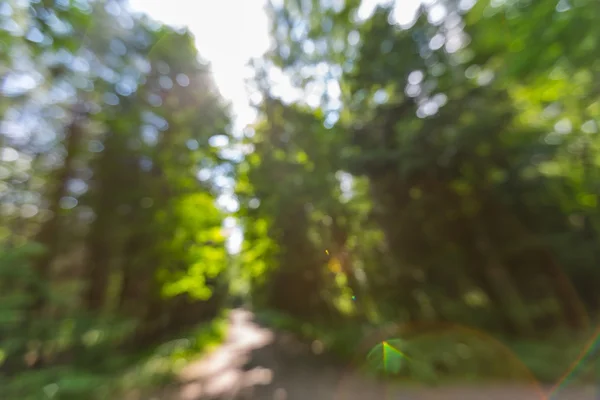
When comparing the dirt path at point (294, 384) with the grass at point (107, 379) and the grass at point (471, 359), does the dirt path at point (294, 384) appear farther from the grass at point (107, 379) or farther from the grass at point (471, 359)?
the grass at point (107, 379)

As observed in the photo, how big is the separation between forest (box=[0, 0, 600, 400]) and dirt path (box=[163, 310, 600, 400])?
0.51 m

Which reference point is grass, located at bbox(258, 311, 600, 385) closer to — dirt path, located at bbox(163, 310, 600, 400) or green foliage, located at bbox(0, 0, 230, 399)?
dirt path, located at bbox(163, 310, 600, 400)

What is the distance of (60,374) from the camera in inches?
202

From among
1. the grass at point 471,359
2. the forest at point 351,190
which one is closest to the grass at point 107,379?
the forest at point 351,190

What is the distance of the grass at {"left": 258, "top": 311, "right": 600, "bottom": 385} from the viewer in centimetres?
577

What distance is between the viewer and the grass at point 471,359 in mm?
5770

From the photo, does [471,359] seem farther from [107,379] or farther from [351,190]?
[107,379]

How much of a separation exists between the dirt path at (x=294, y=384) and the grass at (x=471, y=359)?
0.31m

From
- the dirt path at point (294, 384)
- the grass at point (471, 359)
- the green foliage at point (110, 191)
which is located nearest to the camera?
the dirt path at point (294, 384)

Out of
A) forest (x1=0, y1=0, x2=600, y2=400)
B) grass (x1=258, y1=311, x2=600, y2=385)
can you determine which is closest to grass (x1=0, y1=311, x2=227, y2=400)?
forest (x1=0, y1=0, x2=600, y2=400)

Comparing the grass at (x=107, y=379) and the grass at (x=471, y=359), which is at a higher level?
the grass at (x=107, y=379)

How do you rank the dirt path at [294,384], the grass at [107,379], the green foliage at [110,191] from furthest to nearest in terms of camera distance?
the green foliage at [110,191]
the dirt path at [294,384]
the grass at [107,379]

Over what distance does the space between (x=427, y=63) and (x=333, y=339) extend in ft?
25.8

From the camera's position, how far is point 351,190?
829 cm
